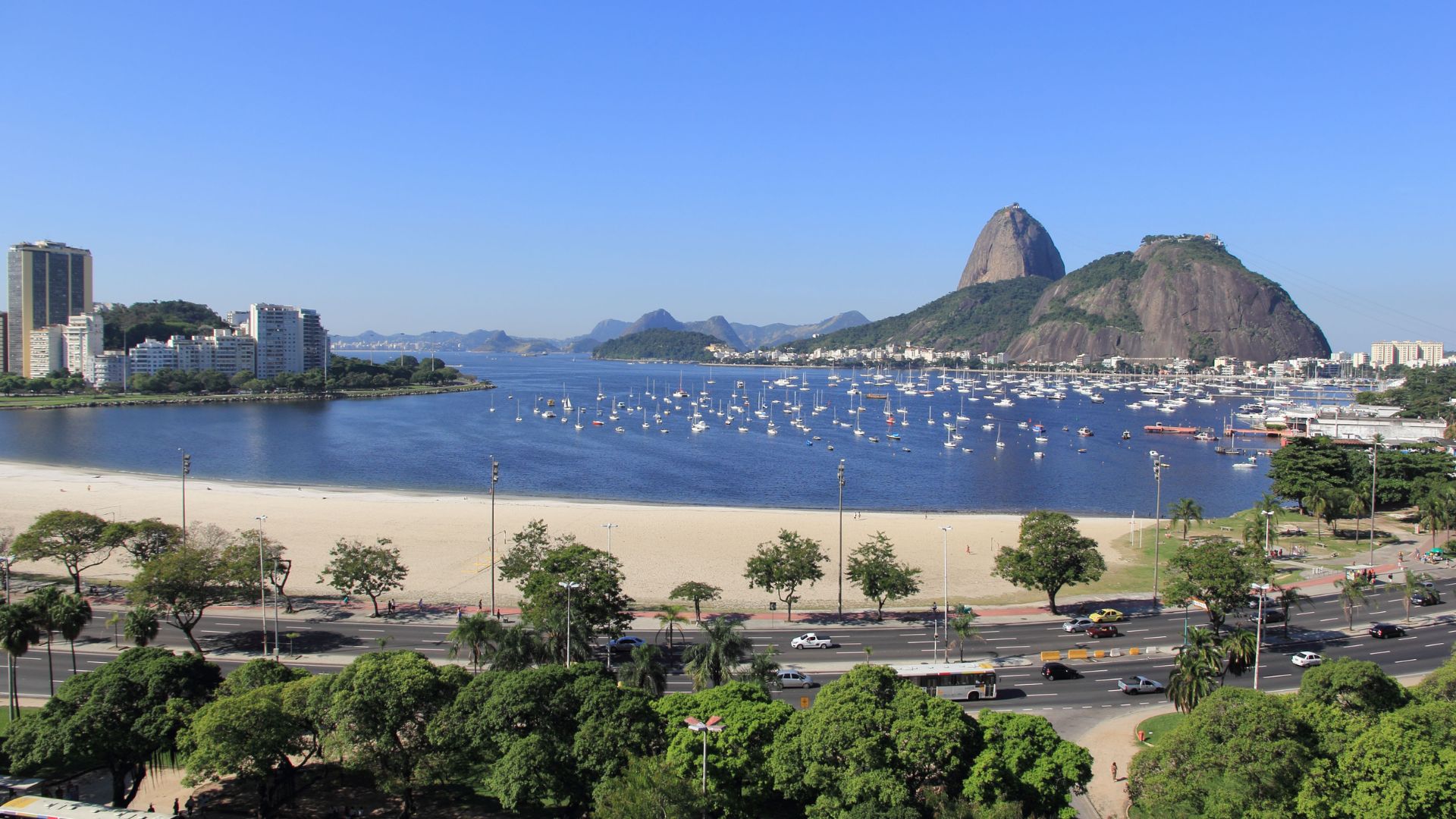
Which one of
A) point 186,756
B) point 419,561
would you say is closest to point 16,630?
point 186,756

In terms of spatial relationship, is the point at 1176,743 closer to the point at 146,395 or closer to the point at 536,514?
the point at 536,514

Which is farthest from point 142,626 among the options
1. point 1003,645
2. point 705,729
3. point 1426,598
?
point 1426,598

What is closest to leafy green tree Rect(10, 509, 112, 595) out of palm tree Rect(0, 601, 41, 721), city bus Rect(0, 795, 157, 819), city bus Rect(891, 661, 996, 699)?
palm tree Rect(0, 601, 41, 721)

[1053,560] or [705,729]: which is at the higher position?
[705,729]

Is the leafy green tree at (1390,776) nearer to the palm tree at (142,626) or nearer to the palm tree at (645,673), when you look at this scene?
the palm tree at (645,673)

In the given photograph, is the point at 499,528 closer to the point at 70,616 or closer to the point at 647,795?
the point at 70,616

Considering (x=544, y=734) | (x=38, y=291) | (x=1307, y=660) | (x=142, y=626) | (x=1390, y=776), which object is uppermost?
(x=38, y=291)
